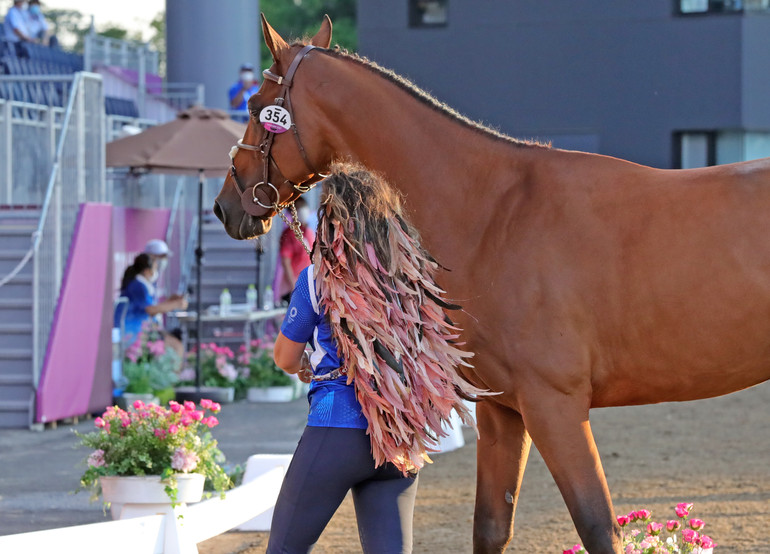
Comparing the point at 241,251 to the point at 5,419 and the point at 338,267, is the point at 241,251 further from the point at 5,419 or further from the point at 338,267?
the point at 338,267

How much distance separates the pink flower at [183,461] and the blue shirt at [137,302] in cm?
617

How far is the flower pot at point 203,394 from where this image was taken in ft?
37.1

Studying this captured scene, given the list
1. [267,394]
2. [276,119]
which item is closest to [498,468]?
[276,119]

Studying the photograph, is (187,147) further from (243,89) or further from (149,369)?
(243,89)

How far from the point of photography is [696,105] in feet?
67.7

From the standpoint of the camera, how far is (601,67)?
21109 millimetres

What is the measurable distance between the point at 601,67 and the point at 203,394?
12.8 m

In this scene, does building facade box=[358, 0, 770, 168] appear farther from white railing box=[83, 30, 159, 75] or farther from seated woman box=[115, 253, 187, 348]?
seated woman box=[115, 253, 187, 348]

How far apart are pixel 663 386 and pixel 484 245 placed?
2.65ft

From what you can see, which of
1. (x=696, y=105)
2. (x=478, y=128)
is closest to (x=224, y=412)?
(x=478, y=128)

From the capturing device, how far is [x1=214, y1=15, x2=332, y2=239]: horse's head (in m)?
4.10

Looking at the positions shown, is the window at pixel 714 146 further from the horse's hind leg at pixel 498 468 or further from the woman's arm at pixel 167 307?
the horse's hind leg at pixel 498 468

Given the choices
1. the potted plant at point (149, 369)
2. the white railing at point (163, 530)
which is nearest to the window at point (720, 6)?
the potted plant at point (149, 369)

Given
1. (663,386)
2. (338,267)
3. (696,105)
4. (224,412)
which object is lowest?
(224,412)
